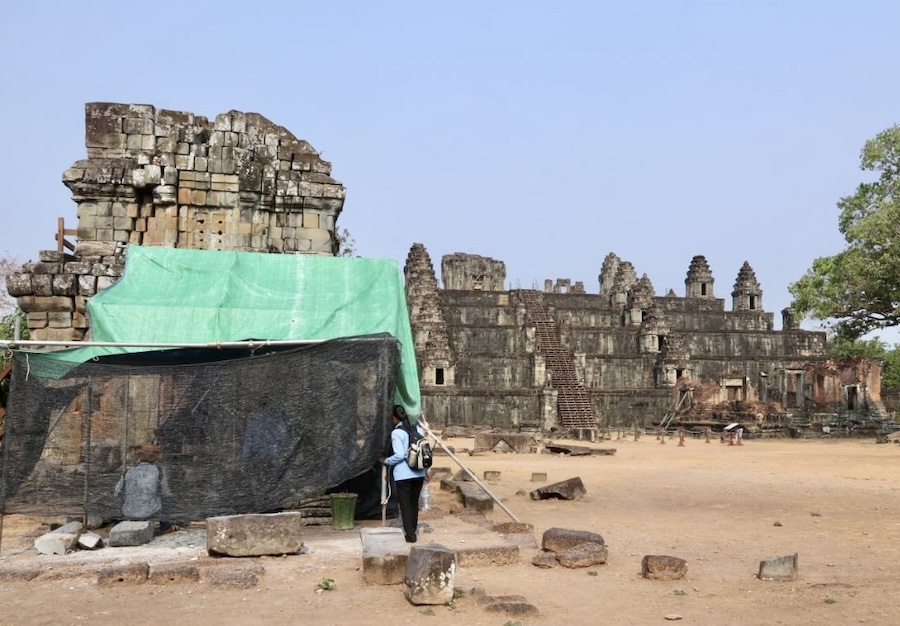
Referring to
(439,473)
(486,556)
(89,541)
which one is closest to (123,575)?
(89,541)

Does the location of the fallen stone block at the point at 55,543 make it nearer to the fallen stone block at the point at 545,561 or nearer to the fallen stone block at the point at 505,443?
the fallen stone block at the point at 545,561

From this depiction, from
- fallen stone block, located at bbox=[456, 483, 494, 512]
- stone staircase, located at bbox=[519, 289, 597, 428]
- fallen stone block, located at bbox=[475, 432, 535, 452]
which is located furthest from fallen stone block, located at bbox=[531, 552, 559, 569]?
stone staircase, located at bbox=[519, 289, 597, 428]

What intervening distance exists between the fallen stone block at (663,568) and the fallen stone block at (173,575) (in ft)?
13.2

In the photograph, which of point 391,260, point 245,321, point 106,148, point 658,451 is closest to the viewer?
point 245,321

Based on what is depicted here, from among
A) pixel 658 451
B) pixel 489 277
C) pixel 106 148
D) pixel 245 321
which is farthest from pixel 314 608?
pixel 489 277

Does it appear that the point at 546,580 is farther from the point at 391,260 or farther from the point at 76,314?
the point at 76,314

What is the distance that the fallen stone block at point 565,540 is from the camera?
893 centimetres

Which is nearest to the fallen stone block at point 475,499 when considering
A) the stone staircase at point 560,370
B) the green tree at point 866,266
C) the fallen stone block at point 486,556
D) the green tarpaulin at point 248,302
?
the green tarpaulin at point 248,302

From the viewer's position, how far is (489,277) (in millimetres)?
Result: 55031

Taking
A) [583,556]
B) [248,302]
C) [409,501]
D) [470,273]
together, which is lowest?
[583,556]

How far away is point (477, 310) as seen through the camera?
149ft

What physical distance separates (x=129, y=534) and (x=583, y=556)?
15.4 ft

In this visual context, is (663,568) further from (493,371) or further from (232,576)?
(493,371)

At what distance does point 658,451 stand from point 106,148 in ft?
63.9
